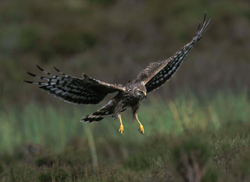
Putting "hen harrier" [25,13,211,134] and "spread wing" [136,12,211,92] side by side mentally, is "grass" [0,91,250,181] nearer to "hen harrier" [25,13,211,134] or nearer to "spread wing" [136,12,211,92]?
"hen harrier" [25,13,211,134]

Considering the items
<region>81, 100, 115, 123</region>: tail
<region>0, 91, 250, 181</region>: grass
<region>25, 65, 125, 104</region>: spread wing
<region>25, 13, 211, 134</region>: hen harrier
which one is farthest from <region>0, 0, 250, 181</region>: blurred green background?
<region>25, 65, 125, 104</region>: spread wing

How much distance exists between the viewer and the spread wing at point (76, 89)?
20.3 ft

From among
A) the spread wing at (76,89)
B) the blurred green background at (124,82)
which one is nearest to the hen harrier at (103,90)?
the spread wing at (76,89)

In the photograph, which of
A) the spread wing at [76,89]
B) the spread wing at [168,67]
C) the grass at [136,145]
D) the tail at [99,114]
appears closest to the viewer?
the grass at [136,145]

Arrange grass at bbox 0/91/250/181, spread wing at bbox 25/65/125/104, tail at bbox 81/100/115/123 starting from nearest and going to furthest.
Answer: grass at bbox 0/91/250/181, spread wing at bbox 25/65/125/104, tail at bbox 81/100/115/123

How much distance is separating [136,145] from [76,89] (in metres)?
4.04

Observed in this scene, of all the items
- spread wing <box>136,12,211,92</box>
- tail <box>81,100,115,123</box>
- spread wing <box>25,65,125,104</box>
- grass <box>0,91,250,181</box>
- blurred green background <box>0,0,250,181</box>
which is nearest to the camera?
grass <box>0,91,250,181</box>

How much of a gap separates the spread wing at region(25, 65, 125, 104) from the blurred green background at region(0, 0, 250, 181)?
1.17 meters

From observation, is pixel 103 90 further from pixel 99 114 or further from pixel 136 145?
pixel 136 145

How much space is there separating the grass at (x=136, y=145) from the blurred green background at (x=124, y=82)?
0.08 ft

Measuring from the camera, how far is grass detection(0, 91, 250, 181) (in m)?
4.06

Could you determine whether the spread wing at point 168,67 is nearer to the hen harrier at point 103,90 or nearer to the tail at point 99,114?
the hen harrier at point 103,90

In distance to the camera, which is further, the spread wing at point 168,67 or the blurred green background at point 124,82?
the spread wing at point 168,67

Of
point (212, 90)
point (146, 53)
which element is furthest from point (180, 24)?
point (212, 90)
